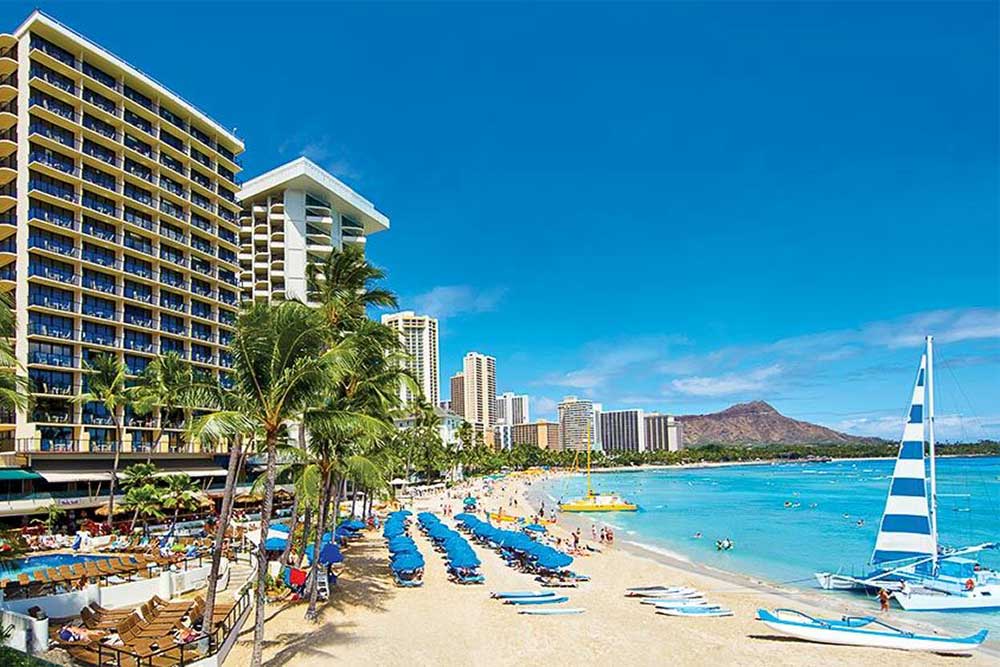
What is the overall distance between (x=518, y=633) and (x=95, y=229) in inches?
1683

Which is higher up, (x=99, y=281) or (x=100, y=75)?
(x=100, y=75)

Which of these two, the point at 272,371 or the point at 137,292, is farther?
the point at 137,292

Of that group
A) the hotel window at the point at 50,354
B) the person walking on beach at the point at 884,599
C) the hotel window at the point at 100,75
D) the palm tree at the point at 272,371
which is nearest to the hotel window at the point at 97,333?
the hotel window at the point at 50,354

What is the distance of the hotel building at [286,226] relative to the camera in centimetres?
7144

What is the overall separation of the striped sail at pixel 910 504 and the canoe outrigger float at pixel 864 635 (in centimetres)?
787

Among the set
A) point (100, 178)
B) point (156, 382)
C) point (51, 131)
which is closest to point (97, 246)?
point (100, 178)

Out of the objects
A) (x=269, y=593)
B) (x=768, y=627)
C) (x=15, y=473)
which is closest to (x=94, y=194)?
(x=15, y=473)

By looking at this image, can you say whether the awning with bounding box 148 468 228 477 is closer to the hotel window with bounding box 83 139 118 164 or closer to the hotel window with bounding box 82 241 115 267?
the hotel window with bounding box 82 241 115 267

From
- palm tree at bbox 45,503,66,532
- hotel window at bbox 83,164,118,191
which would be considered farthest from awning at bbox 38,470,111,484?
hotel window at bbox 83,164,118,191

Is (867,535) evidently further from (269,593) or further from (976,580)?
(269,593)

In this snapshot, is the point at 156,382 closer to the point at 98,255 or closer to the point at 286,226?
the point at 98,255

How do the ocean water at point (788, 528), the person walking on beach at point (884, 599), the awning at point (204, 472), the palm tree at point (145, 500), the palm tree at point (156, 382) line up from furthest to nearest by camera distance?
the awning at point (204, 472) → the palm tree at point (156, 382) → the ocean water at point (788, 528) → the palm tree at point (145, 500) → the person walking on beach at point (884, 599)

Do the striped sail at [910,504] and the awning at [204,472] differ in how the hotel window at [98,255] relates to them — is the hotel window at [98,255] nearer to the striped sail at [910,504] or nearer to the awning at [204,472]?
the awning at [204,472]

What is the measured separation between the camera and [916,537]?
29422 millimetres
